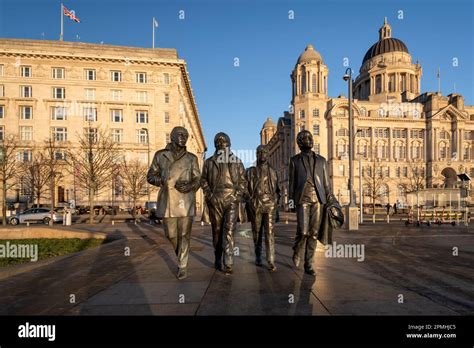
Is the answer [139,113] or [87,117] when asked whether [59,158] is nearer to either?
[87,117]

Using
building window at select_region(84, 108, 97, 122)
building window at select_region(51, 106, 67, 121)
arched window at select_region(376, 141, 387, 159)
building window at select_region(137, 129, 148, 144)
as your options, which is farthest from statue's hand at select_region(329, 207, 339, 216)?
arched window at select_region(376, 141, 387, 159)

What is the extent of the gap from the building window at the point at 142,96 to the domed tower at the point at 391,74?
230ft

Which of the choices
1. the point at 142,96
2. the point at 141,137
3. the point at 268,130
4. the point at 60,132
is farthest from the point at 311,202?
the point at 268,130

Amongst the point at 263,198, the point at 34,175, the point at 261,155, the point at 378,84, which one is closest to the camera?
the point at 263,198

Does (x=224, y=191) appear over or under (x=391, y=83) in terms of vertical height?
under

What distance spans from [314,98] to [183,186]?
81.5 m

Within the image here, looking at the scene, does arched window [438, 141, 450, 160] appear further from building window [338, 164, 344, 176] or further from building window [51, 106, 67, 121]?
building window [51, 106, 67, 121]

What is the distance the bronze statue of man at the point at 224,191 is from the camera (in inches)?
226

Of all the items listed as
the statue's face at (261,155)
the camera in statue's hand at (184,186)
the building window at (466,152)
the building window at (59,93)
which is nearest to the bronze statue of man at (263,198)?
the statue's face at (261,155)

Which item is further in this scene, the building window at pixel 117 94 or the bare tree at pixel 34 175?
the building window at pixel 117 94

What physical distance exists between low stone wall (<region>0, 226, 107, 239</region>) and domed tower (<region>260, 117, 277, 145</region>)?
133 m

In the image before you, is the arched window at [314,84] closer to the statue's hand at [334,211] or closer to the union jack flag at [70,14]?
the union jack flag at [70,14]

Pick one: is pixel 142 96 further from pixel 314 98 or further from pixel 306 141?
pixel 306 141

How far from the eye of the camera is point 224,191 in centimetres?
575
